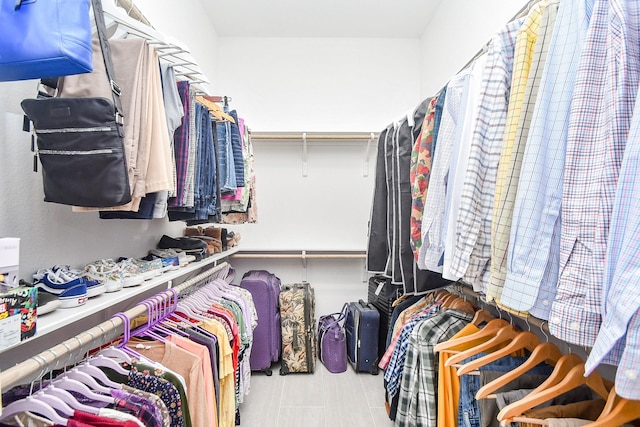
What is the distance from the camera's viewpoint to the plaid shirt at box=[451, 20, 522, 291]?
3.07 feet

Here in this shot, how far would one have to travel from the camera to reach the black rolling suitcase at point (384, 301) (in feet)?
9.01

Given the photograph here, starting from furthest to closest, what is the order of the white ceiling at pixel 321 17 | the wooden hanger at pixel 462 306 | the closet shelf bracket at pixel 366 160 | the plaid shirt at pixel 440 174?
1. the closet shelf bracket at pixel 366 160
2. the white ceiling at pixel 321 17
3. the wooden hanger at pixel 462 306
4. the plaid shirt at pixel 440 174

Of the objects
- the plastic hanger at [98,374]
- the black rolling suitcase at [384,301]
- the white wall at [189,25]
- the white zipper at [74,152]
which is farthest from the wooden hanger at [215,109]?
the black rolling suitcase at [384,301]

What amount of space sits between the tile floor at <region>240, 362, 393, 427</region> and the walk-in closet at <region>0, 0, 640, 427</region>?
0.7 inches

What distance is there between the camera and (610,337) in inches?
21.4

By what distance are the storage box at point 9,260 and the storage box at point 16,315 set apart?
24 mm

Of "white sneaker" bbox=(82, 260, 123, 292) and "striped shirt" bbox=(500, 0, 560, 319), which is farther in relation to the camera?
"white sneaker" bbox=(82, 260, 123, 292)

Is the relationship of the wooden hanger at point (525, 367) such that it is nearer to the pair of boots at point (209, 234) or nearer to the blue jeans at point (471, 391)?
the blue jeans at point (471, 391)

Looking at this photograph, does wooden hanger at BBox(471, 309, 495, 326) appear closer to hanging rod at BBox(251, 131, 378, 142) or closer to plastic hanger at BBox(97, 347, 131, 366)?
plastic hanger at BBox(97, 347, 131, 366)

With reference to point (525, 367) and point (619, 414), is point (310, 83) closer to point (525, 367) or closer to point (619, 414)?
point (525, 367)

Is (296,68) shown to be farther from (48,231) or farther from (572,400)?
(572,400)

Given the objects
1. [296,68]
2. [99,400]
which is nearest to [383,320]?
[99,400]

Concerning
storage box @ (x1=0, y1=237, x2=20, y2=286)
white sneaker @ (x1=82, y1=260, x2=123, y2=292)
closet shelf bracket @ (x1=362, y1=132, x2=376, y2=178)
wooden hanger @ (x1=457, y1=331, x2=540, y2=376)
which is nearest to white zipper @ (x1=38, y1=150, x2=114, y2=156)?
storage box @ (x1=0, y1=237, x2=20, y2=286)

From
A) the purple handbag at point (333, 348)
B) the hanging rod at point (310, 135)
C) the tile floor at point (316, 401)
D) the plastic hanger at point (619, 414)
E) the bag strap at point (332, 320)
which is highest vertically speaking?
the hanging rod at point (310, 135)
